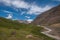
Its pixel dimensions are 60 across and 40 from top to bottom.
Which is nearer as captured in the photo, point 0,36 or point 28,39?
point 0,36

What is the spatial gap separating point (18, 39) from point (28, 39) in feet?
10.9

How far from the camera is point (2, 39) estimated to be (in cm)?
2909

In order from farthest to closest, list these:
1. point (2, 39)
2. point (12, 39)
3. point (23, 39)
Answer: point (23, 39)
point (12, 39)
point (2, 39)

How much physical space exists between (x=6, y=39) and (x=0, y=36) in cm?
105

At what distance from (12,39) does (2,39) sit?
2433 mm

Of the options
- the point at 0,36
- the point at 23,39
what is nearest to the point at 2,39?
the point at 0,36

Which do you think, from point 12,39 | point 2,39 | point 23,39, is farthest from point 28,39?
point 2,39

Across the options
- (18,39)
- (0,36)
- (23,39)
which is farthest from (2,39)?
(23,39)

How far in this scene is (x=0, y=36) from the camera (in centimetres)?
2988

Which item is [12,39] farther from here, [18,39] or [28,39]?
[28,39]

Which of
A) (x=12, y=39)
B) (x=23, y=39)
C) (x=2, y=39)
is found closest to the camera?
(x=2, y=39)

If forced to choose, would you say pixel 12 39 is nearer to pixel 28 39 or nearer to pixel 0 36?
pixel 0 36

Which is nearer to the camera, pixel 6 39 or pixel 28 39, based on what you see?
pixel 6 39

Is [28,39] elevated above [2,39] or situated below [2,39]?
above
